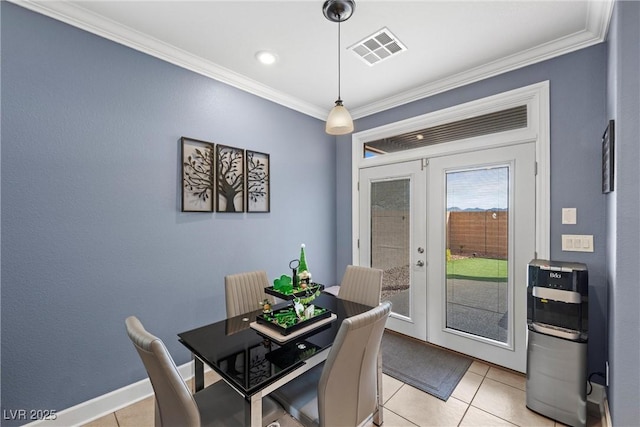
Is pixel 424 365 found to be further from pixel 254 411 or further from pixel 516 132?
pixel 516 132

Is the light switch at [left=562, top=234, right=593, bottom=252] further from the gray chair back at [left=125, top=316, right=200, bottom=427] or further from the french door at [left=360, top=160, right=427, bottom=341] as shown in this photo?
the gray chair back at [left=125, top=316, right=200, bottom=427]

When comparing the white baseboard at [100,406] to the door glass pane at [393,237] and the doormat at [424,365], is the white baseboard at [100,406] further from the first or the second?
the door glass pane at [393,237]

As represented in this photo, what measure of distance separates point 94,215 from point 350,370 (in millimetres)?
1981

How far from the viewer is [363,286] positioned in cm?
237

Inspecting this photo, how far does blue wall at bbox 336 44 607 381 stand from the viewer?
78.4 inches

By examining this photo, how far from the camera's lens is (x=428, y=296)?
9.59 feet

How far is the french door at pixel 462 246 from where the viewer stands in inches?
94.4

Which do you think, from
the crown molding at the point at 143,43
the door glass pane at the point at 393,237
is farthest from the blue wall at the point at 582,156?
the crown molding at the point at 143,43

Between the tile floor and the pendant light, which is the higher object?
the pendant light

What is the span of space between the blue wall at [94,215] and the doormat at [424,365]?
68.2 inches

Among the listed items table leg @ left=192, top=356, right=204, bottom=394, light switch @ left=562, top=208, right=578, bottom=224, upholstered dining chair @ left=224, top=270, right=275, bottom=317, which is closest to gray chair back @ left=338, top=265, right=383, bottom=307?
upholstered dining chair @ left=224, top=270, right=275, bottom=317

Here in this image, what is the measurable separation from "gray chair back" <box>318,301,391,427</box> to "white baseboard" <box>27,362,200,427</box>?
1.69m

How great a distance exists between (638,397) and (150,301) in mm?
3051

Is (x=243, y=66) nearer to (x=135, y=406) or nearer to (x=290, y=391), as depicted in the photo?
(x=290, y=391)
